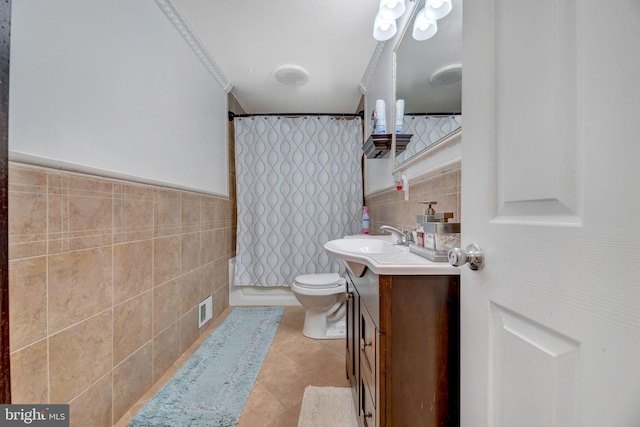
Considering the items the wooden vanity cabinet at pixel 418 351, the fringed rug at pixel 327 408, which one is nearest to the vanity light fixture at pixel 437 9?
the wooden vanity cabinet at pixel 418 351

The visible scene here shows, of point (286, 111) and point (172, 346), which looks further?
point (286, 111)

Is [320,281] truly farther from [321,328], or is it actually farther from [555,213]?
[555,213]

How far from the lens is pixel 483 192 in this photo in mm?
562

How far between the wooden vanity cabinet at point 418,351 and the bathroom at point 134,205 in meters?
0.10

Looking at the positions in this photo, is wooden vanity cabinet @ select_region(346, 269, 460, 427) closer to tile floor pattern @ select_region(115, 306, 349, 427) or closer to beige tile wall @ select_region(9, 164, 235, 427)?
tile floor pattern @ select_region(115, 306, 349, 427)

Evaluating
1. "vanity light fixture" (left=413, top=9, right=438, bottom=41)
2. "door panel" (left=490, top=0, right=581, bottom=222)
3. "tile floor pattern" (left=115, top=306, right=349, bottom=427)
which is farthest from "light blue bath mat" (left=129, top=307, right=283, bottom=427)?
"vanity light fixture" (left=413, top=9, right=438, bottom=41)

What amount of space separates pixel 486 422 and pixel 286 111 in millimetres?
3016

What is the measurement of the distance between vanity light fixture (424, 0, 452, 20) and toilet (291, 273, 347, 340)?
1637mm

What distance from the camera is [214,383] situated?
4.79ft

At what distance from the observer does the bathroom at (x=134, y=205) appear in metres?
0.34

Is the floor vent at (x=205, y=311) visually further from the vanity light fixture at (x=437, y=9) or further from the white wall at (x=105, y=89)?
the vanity light fixture at (x=437, y=9)

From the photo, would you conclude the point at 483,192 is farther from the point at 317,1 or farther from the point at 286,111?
the point at 286,111

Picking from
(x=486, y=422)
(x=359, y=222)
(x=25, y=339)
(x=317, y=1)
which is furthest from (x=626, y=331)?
(x=359, y=222)

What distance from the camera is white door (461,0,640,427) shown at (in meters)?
0.31
